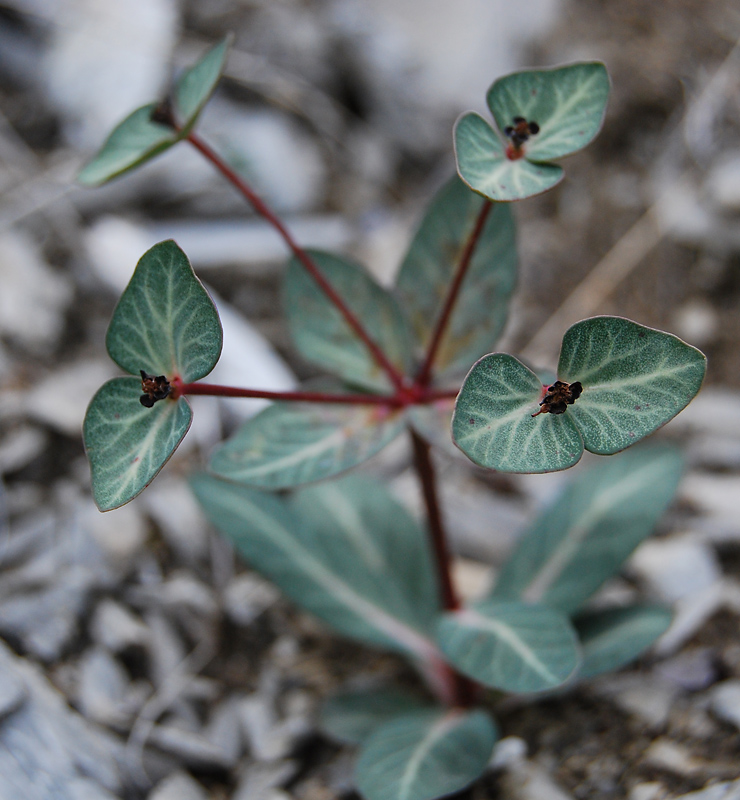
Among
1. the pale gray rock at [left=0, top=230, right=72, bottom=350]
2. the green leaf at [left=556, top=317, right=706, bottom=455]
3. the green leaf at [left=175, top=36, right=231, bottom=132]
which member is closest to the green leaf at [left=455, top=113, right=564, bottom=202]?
the green leaf at [left=556, top=317, right=706, bottom=455]

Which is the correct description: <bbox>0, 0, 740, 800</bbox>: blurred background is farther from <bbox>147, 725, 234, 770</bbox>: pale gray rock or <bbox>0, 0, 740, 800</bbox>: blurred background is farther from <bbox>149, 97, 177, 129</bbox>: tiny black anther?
<bbox>149, 97, 177, 129</bbox>: tiny black anther

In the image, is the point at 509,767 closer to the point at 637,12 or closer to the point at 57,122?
the point at 57,122

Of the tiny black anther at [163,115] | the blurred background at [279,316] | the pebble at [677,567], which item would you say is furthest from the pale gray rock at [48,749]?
the pebble at [677,567]

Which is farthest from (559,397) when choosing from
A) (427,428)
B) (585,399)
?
(427,428)

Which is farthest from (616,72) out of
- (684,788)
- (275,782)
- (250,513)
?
(275,782)

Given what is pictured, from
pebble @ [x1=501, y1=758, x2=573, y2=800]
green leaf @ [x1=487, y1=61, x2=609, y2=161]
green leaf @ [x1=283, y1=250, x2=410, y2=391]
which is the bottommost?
pebble @ [x1=501, y1=758, x2=573, y2=800]

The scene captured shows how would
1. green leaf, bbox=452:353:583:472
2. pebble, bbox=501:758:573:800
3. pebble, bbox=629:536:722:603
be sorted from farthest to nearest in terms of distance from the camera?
1. pebble, bbox=629:536:722:603
2. pebble, bbox=501:758:573:800
3. green leaf, bbox=452:353:583:472

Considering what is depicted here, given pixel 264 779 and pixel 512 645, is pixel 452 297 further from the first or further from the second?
pixel 264 779

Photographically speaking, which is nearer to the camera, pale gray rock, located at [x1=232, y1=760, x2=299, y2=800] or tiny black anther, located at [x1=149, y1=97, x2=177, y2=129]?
tiny black anther, located at [x1=149, y1=97, x2=177, y2=129]

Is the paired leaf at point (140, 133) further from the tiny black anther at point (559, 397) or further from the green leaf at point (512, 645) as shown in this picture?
the green leaf at point (512, 645)
